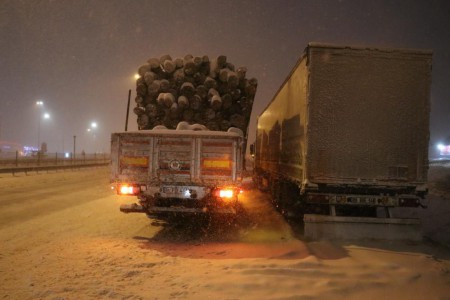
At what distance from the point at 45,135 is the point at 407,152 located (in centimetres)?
11860

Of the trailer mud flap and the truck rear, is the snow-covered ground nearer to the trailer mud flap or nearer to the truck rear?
the trailer mud flap

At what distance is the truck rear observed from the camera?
795 centimetres

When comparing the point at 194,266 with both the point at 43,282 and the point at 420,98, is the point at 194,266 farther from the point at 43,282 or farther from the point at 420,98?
the point at 420,98

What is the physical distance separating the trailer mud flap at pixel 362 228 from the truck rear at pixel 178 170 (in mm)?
1819

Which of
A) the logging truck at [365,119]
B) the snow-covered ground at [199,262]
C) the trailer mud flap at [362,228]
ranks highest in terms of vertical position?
the logging truck at [365,119]

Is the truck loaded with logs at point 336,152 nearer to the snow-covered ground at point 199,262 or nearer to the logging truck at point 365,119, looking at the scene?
the logging truck at point 365,119

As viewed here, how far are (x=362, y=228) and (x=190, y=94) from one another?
7766mm

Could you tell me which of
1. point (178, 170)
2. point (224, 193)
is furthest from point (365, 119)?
point (178, 170)

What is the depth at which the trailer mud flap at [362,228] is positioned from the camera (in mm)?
8172

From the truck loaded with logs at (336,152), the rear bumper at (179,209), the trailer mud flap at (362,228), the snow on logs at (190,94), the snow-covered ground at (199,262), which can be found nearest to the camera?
the snow-covered ground at (199,262)

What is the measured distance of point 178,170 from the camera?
26.3 ft

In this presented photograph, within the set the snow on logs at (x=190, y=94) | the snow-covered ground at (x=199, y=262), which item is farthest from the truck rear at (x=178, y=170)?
the snow on logs at (x=190, y=94)

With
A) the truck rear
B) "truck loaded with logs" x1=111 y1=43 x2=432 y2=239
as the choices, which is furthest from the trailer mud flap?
the truck rear

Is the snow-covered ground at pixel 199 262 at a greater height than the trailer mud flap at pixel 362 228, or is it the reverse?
the trailer mud flap at pixel 362 228
